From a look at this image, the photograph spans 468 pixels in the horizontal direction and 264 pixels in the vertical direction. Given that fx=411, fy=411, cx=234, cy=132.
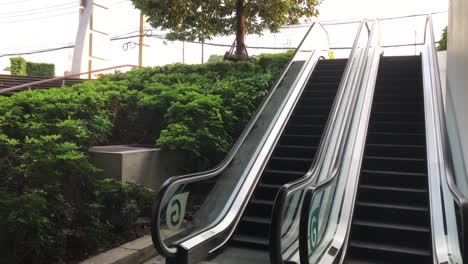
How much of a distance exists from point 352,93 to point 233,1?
593 cm

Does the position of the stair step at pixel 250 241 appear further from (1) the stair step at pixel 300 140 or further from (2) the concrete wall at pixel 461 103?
(2) the concrete wall at pixel 461 103

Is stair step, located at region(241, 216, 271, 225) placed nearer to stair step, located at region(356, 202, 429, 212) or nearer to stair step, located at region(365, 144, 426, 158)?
stair step, located at region(356, 202, 429, 212)

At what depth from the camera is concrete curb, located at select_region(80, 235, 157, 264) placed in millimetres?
4285

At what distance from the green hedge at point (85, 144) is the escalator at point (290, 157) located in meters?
0.88

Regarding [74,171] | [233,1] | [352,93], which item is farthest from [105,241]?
[233,1]

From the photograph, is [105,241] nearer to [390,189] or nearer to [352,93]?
[390,189]

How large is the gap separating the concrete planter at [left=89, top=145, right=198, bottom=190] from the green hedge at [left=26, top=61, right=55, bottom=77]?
18987 mm

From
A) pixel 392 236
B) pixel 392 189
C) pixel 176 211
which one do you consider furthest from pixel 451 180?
pixel 176 211

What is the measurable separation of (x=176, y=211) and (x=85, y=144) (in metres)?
2.12

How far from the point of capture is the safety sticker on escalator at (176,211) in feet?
14.3

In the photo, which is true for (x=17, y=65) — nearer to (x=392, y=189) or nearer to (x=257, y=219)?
(x=257, y=219)

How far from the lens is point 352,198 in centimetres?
525

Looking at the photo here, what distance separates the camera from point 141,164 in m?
6.07

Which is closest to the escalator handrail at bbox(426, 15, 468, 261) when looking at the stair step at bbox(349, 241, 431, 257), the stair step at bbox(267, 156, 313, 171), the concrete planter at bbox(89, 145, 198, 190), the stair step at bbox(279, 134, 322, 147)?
the stair step at bbox(349, 241, 431, 257)
